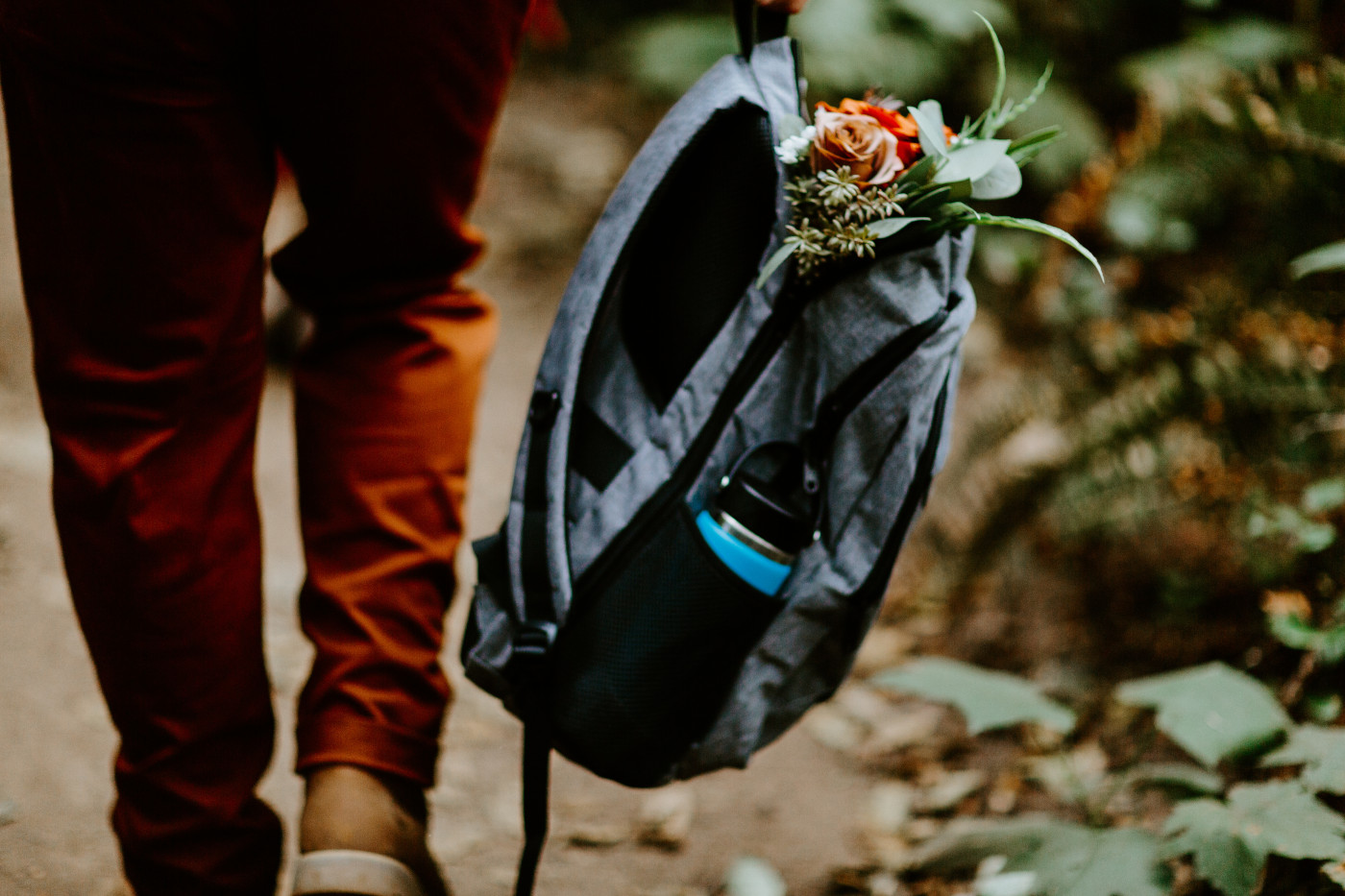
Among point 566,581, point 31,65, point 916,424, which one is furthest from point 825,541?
point 31,65

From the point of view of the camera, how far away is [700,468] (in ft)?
3.34

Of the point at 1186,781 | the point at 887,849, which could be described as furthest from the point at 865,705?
the point at 1186,781

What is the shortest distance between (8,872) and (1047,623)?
1860 mm

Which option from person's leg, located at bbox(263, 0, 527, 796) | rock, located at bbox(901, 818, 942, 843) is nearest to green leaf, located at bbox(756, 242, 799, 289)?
person's leg, located at bbox(263, 0, 527, 796)

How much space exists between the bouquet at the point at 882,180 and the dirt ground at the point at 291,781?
3.36 feet

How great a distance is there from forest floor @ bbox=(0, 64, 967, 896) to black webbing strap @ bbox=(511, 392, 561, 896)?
47 cm

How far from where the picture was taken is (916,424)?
39.1 inches

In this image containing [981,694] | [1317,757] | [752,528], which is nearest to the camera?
[752,528]

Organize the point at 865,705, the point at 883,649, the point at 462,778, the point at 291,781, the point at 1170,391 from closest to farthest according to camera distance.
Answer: the point at 291,781 → the point at 462,778 → the point at 1170,391 → the point at 865,705 → the point at 883,649

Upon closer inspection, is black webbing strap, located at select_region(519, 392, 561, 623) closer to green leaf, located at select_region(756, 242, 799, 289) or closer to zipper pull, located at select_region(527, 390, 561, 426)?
zipper pull, located at select_region(527, 390, 561, 426)

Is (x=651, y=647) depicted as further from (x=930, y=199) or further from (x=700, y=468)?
(x=930, y=199)

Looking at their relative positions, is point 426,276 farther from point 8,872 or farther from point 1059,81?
point 1059,81

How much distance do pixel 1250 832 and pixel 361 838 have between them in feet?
3.25

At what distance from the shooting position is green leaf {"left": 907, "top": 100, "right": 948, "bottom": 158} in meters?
0.92
